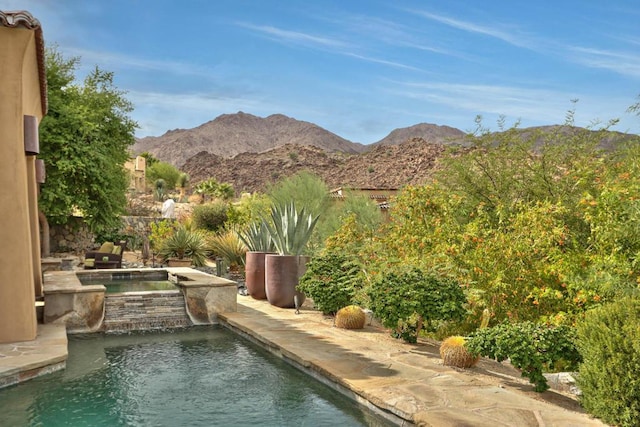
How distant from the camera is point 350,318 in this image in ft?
28.7

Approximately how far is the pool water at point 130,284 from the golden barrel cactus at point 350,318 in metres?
5.11

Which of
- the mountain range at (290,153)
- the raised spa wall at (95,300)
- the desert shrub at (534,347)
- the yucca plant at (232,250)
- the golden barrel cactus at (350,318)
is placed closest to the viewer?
the desert shrub at (534,347)

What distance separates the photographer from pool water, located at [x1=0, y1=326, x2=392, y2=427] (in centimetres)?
525

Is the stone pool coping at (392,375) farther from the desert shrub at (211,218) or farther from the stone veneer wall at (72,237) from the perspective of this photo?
the stone veneer wall at (72,237)

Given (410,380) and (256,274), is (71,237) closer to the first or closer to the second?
(256,274)

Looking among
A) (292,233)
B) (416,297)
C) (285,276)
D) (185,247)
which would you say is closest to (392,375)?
(416,297)

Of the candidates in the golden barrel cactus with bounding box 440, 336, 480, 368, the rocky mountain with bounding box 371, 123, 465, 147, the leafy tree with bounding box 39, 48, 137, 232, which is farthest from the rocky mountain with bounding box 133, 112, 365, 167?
the golden barrel cactus with bounding box 440, 336, 480, 368

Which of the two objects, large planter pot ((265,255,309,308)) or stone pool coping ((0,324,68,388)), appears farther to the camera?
large planter pot ((265,255,309,308))

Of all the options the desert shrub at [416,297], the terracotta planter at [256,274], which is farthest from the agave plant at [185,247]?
the desert shrub at [416,297]

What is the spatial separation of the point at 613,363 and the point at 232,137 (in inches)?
4006

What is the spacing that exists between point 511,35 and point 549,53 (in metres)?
2.60

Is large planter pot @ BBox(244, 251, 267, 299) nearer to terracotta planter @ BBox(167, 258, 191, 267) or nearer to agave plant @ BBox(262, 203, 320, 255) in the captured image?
agave plant @ BBox(262, 203, 320, 255)

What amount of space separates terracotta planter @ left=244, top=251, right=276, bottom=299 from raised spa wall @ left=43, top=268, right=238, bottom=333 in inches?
37.6

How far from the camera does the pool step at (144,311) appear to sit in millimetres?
9500
